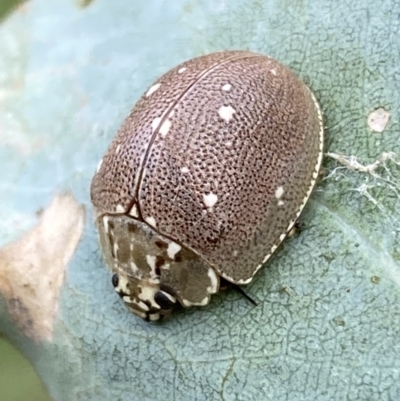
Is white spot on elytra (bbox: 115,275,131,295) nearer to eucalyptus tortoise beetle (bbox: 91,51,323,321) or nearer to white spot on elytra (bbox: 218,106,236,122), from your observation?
eucalyptus tortoise beetle (bbox: 91,51,323,321)

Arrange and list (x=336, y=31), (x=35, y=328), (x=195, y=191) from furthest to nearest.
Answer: (x=35, y=328) → (x=336, y=31) → (x=195, y=191)

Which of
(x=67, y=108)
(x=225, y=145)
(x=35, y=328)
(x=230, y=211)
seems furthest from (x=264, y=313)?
(x=67, y=108)

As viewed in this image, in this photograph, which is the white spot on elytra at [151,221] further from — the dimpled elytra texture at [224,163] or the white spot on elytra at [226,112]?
the white spot on elytra at [226,112]

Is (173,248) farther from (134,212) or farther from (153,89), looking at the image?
(153,89)

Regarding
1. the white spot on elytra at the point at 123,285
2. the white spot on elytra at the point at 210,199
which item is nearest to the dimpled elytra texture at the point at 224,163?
the white spot on elytra at the point at 210,199

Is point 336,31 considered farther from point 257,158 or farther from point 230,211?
point 230,211

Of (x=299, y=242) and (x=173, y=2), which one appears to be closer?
(x=299, y=242)

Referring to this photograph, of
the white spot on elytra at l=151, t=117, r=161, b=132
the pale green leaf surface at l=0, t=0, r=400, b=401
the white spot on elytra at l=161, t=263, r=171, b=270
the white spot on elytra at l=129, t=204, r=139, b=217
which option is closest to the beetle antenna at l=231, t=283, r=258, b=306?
the pale green leaf surface at l=0, t=0, r=400, b=401
